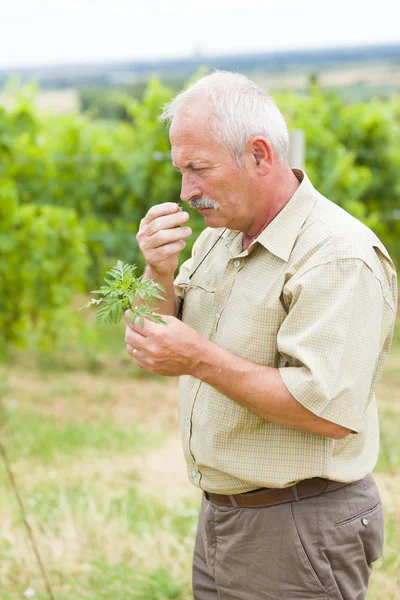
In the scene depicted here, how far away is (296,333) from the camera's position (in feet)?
5.90

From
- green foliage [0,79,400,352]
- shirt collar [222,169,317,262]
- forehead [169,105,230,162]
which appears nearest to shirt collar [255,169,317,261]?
shirt collar [222,169,317,262]

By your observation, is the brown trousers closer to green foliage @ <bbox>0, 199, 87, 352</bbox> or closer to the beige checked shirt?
the beige checked shirt

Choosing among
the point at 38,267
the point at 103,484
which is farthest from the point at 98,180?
the point at 103,484

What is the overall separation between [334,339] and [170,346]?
0.38 m

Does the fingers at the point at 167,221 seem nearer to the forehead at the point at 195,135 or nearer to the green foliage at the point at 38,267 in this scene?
the forehead at the point at 195,135

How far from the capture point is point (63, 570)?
353 centimetres

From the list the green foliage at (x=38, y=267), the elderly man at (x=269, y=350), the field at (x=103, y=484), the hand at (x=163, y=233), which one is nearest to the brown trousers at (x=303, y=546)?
A: the elderly man at (x=269, y=350)

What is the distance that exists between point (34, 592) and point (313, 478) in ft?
5.79

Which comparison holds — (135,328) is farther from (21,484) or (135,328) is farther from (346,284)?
(21,484)

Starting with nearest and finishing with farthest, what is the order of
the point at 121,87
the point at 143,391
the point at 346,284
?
1. the point at 346,284
2. the point at 143,391
3. the point at 121,87

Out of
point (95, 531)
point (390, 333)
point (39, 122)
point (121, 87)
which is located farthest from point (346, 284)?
point (121, 87)

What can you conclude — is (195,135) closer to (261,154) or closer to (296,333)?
(261,154)

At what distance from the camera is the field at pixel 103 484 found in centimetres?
342

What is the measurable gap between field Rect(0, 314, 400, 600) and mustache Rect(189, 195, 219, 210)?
193 cm
